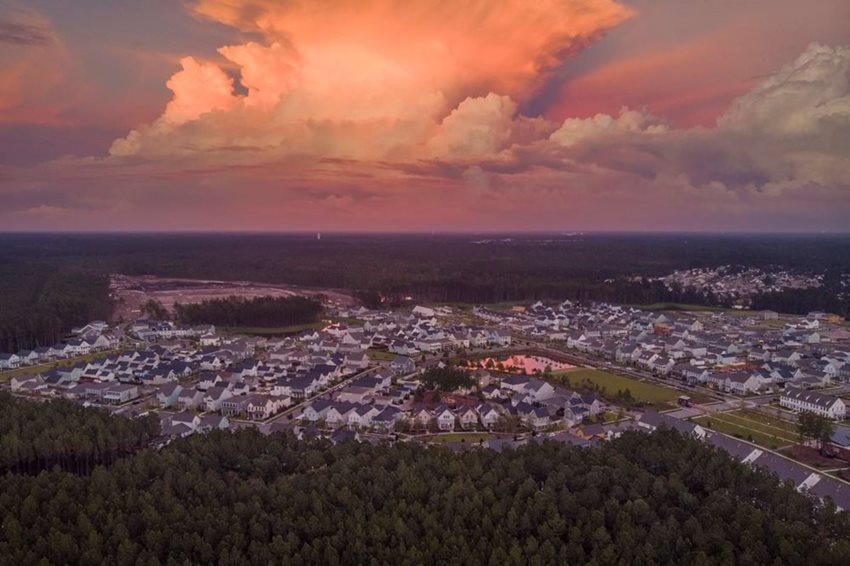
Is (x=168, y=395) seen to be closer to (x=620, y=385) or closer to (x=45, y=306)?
(x=620, y=385)

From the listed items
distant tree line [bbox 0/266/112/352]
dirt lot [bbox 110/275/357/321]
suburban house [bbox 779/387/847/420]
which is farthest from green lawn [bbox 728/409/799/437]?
distant tree line [bbox 0/266/112/352]


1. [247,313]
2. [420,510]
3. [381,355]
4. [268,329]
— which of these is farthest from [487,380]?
[247,313]

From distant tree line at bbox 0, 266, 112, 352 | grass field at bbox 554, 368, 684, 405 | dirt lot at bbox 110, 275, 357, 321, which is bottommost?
grass field at bbox 554, 368, 684, 405

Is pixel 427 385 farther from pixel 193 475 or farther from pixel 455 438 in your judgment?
pixel 193 475

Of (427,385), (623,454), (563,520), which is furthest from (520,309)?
(563,520)

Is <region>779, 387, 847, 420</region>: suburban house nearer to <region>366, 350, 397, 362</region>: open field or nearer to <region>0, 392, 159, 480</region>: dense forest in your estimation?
→ <region>366, 350, 397, 362</region>: open field

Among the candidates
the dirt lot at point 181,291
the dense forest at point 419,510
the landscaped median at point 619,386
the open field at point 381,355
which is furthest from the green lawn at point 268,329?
the dense forest at point 419,510

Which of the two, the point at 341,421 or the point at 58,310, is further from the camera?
the point at 58,310
